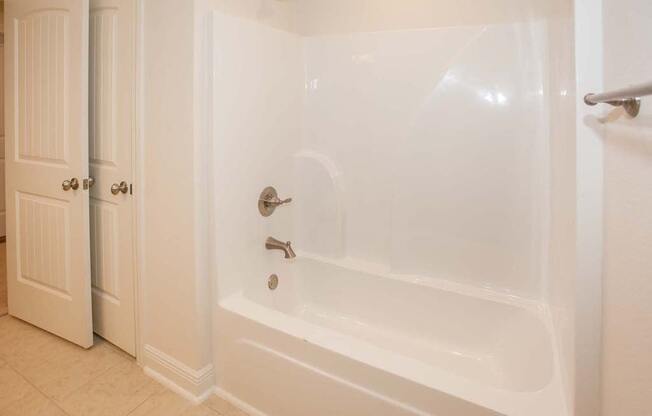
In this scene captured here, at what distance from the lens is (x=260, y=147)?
1891mm

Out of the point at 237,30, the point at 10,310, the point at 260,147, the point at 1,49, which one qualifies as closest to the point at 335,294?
the point at 260,147

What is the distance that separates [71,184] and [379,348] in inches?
68.8

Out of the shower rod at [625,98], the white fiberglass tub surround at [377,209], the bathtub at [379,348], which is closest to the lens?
the shower rod at [625,98]

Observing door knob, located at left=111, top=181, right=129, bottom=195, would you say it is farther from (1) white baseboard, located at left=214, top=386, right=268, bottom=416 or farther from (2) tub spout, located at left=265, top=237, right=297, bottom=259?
(1) white baseboard, located at left=214, top=386, right=268, bottom=416

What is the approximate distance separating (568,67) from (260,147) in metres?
1.35

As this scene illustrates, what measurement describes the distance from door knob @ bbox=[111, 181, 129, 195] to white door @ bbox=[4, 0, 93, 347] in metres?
0.17

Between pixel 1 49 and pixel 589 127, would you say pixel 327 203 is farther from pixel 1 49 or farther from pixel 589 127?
pixel 1 49

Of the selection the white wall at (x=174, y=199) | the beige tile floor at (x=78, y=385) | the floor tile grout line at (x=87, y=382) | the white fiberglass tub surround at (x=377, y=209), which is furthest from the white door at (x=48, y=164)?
Answer: the white fiberglass tub surround at (x=377, y=209)

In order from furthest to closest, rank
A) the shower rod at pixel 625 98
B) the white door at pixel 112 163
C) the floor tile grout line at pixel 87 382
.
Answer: the white door at pixel 112 163, the floor tile grout line at pixel 87 382, the shower rod at pixel 625 98

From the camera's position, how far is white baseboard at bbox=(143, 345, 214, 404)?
5.45ft

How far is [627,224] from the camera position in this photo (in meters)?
0.82

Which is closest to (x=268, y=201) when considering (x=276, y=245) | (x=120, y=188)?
(x=276, y=245)

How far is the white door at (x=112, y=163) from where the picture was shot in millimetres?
1781

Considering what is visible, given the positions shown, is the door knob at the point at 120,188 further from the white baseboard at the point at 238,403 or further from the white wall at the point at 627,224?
the white wall at the point at 627,224
